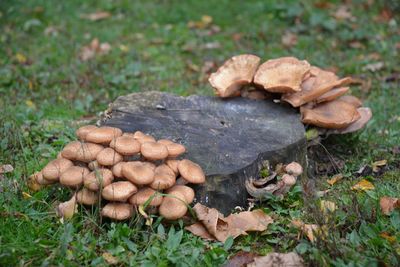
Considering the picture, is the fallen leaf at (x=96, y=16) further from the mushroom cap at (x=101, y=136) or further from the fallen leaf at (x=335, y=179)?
the fallen leaf at (x=335, y=179)

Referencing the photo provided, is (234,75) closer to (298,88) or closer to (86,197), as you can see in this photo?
(298,88)

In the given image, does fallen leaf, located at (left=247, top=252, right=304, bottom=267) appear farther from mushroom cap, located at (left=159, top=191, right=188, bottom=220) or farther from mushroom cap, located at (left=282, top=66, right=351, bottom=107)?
mushroom cap, located at (left=282, top=66, right=351, bottom=107)

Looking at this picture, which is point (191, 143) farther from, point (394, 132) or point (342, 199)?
point (394, 132)

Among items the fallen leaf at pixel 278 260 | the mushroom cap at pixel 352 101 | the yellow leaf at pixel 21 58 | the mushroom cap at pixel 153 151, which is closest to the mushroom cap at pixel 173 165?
the mushroom cap at pixel 153 151

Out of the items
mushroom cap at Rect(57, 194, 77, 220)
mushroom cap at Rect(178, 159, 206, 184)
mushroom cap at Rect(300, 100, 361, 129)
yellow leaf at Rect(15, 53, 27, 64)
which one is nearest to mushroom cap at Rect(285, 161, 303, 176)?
mushroom cap at Rect(300, 100, 361, 129)

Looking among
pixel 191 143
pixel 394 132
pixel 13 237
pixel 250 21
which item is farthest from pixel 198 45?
pixel 13 237
